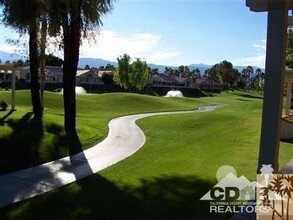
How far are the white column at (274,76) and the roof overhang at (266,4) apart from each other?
3 cm

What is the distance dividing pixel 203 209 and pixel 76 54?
13.8 m

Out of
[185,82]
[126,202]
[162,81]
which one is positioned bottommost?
[185,82]

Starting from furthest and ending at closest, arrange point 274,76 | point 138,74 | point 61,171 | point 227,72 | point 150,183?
point 227,72 → point 138,74 → point 61,171 → point 150,183 → point 274,76

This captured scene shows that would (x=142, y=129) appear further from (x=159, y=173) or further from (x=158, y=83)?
(x=158, y=83)

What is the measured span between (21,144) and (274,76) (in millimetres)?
12094

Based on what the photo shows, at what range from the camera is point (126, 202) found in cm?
898

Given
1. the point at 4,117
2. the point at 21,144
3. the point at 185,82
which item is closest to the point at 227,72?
the point at 185,82

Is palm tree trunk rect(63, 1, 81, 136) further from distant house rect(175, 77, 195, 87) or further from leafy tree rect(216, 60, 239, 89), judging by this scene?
distant house rect(175, 77, 195, 87)

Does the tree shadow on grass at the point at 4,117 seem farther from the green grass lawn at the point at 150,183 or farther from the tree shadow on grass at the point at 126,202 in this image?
the tree shadow on grass at the point at 126,202

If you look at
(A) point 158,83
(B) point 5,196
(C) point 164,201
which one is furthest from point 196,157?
(A) point 158,83

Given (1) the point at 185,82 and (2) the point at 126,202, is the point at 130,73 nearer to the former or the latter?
(1) the point at 185,82

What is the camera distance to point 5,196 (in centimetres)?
1020

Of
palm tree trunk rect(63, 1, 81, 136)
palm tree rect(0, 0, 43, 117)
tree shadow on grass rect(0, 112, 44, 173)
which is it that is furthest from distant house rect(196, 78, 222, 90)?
tree shadow on grass rect(0, 112, 44, 173)

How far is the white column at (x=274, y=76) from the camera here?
6250 millimetres
